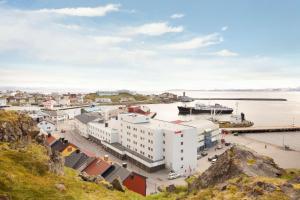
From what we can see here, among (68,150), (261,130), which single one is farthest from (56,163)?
(261,130)

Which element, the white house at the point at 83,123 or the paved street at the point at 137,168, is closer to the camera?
the paved street at the point at 137,168

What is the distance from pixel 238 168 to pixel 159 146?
30.2 m

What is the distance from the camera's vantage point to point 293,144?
224 ft

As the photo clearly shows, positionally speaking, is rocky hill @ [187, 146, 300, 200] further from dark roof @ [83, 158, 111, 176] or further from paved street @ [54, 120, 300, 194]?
paved street @ [54, 120, 300, 194]

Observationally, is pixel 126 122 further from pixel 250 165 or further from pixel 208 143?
pixel 250 165

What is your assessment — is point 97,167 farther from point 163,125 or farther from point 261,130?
point 261,130

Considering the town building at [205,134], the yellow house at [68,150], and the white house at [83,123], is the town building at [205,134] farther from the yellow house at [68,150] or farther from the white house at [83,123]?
the yellow house at [68,150]

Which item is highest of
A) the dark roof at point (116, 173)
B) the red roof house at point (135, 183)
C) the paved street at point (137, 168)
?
the dark roof at point (116, 173)

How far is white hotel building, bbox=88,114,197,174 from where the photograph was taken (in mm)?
42469

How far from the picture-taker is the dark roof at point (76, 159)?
37094 millimetres

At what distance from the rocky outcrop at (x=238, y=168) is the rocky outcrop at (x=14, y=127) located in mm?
11738

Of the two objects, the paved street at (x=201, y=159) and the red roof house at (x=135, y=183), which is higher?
the red roof house at (x=135, y=183)

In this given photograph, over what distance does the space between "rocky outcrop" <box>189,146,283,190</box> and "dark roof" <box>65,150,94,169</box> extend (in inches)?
959

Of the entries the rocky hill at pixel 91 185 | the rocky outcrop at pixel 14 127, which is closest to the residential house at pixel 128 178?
the rocky hill at pixel 91 185
